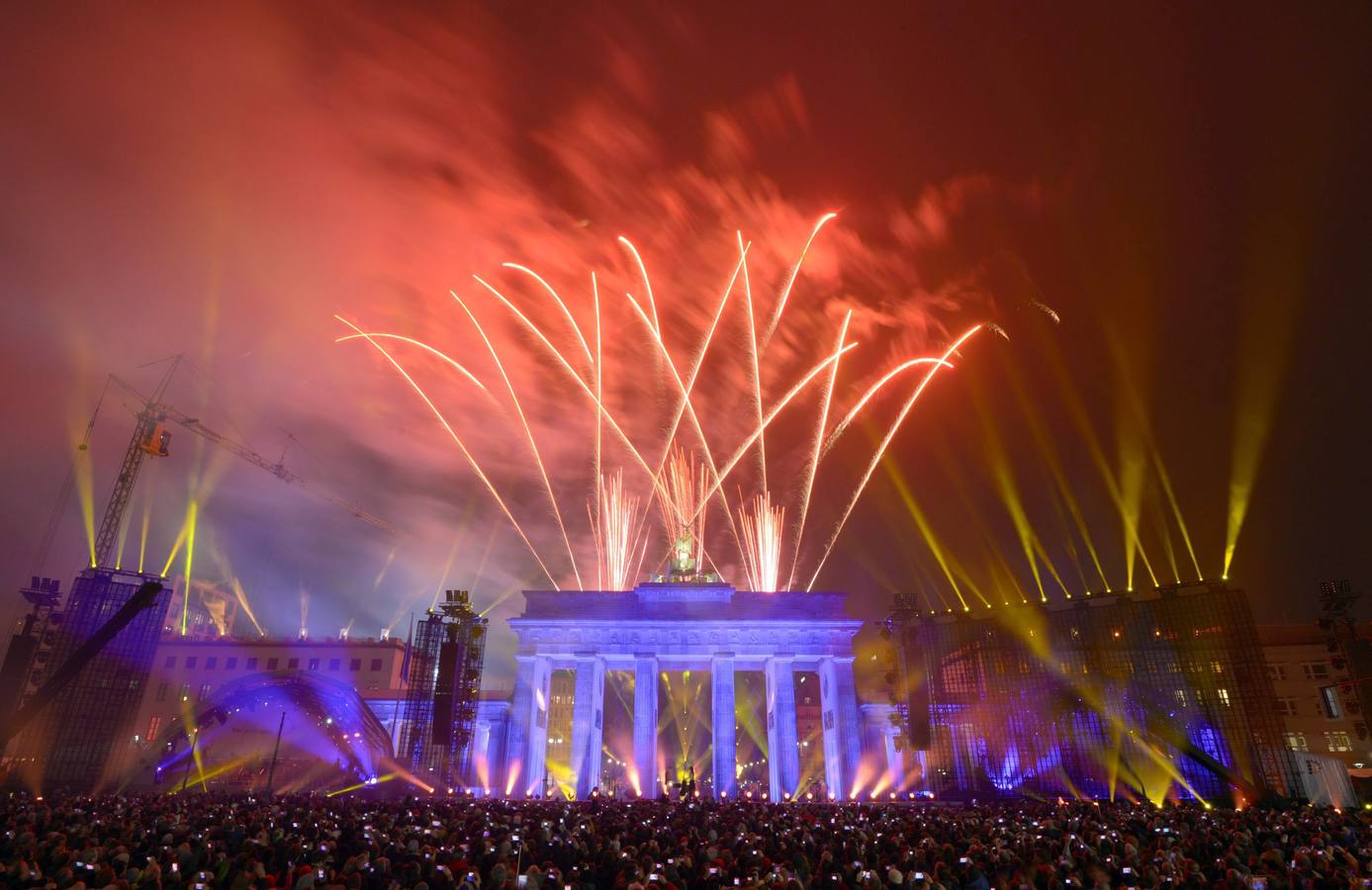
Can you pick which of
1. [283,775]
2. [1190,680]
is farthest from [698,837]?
[283,775]

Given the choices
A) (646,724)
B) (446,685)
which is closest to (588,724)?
(646,724)

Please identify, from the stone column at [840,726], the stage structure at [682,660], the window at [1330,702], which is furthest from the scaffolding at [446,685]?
the window at [1330,702]

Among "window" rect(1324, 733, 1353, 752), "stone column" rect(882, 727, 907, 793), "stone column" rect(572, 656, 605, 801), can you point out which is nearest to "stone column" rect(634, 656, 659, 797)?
"stone column" rect(572, 656, 605, 801)

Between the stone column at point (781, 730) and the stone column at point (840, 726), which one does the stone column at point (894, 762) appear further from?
the stone column at point (781, 730)

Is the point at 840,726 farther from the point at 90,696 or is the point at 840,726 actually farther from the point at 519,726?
the point at 90,696

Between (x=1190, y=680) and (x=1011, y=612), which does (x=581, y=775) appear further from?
(x=1190, y=680)

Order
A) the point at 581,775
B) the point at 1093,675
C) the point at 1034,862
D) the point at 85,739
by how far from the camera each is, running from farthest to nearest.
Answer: the point at 581,775, the point at 85,739, the point at 1093,675, the point at 1034,862

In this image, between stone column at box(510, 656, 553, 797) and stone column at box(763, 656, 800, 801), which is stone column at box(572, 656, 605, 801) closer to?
stone column at box(510, 656, 553, 797)
